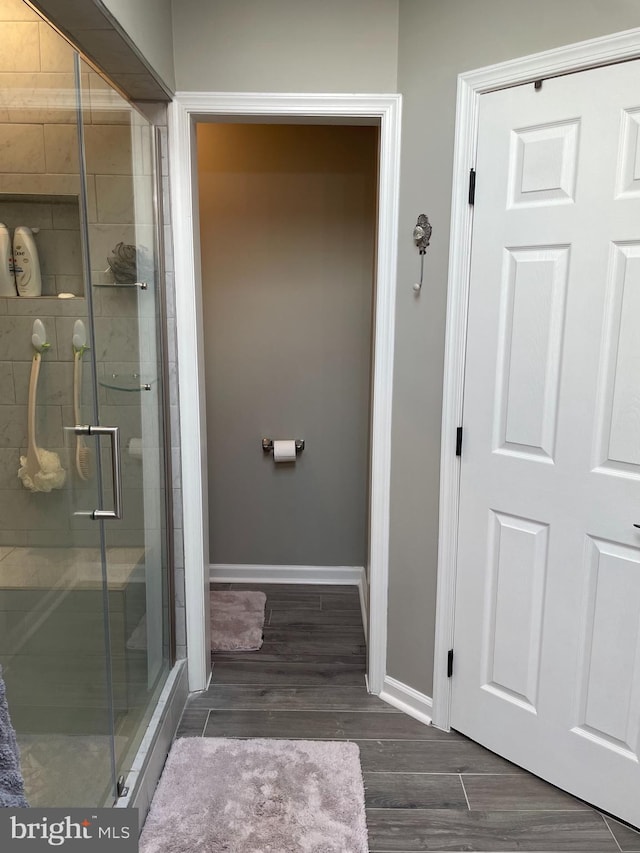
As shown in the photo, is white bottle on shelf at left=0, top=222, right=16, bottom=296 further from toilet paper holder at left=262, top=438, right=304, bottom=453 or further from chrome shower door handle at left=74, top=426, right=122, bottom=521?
toilet paper holder at left=262, top=438, right=304, bottom=453

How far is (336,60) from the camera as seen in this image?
216 cm

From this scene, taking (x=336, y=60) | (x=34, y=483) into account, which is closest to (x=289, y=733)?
(x=34, y=483)

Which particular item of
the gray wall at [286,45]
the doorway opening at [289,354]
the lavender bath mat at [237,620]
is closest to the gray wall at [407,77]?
the gray wall at [286,45]

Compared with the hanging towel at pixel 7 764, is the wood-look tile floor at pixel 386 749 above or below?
below

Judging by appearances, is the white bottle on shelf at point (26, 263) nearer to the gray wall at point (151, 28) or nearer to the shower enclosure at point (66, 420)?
the shower enclosure at point (66, 420)

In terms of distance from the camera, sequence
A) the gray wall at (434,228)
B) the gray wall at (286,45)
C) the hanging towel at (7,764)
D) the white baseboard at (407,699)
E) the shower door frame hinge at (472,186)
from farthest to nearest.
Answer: the white baseboard at (407,699) < the gray wall at (286,45) < the shower door frame hinge at (472,186) < the gray wall at (434,228) < the hanging towel at (7,764)

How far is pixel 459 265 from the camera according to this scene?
2053 millimetres

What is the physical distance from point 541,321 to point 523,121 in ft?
1.93

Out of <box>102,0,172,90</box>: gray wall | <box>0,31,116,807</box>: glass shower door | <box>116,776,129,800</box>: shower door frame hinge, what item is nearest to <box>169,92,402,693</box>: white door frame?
<box>102,0,172,90</box>: gray wall

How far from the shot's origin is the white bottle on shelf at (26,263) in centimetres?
173

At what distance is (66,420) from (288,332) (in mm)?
1663

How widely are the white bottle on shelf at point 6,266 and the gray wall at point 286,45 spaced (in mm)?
892

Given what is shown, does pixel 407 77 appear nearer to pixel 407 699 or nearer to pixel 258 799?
pixel 407 699

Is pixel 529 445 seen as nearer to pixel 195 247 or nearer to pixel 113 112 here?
pixel 195 247
